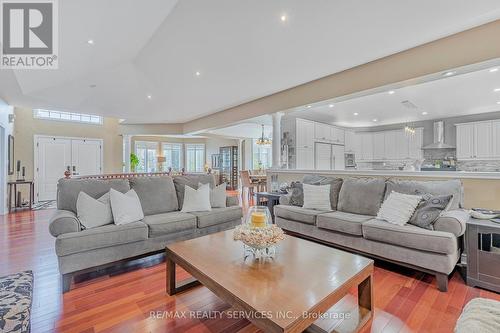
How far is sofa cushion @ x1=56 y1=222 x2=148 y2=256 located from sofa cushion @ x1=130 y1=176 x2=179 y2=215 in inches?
22.2

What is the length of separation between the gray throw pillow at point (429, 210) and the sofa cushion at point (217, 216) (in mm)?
2189

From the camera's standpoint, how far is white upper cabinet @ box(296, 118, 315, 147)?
6.46 m

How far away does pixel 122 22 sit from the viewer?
2975mm

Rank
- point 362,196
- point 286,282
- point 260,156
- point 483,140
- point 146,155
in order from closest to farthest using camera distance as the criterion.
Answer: point 286,282, point 362,196, point 483,140, point 146,155, point 260,156

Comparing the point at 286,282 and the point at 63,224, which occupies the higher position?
the point at 63,224

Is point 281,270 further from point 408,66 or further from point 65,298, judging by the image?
point 408,66

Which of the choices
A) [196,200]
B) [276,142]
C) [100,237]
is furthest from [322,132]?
[100,237]

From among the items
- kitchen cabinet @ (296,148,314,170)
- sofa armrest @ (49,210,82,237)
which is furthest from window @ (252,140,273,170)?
sofa armrest @ (49,210,82,237)

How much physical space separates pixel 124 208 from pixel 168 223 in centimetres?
52

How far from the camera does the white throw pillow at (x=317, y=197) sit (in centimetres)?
354

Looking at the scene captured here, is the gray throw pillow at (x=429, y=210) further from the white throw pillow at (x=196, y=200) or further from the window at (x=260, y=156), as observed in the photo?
the window at (x=260, y=156)

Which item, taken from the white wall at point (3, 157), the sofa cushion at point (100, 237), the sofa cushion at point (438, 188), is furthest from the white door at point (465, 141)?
the white wall at point (3, 157)

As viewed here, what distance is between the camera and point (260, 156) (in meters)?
12.0

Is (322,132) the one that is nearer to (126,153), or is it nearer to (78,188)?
(78,188)
